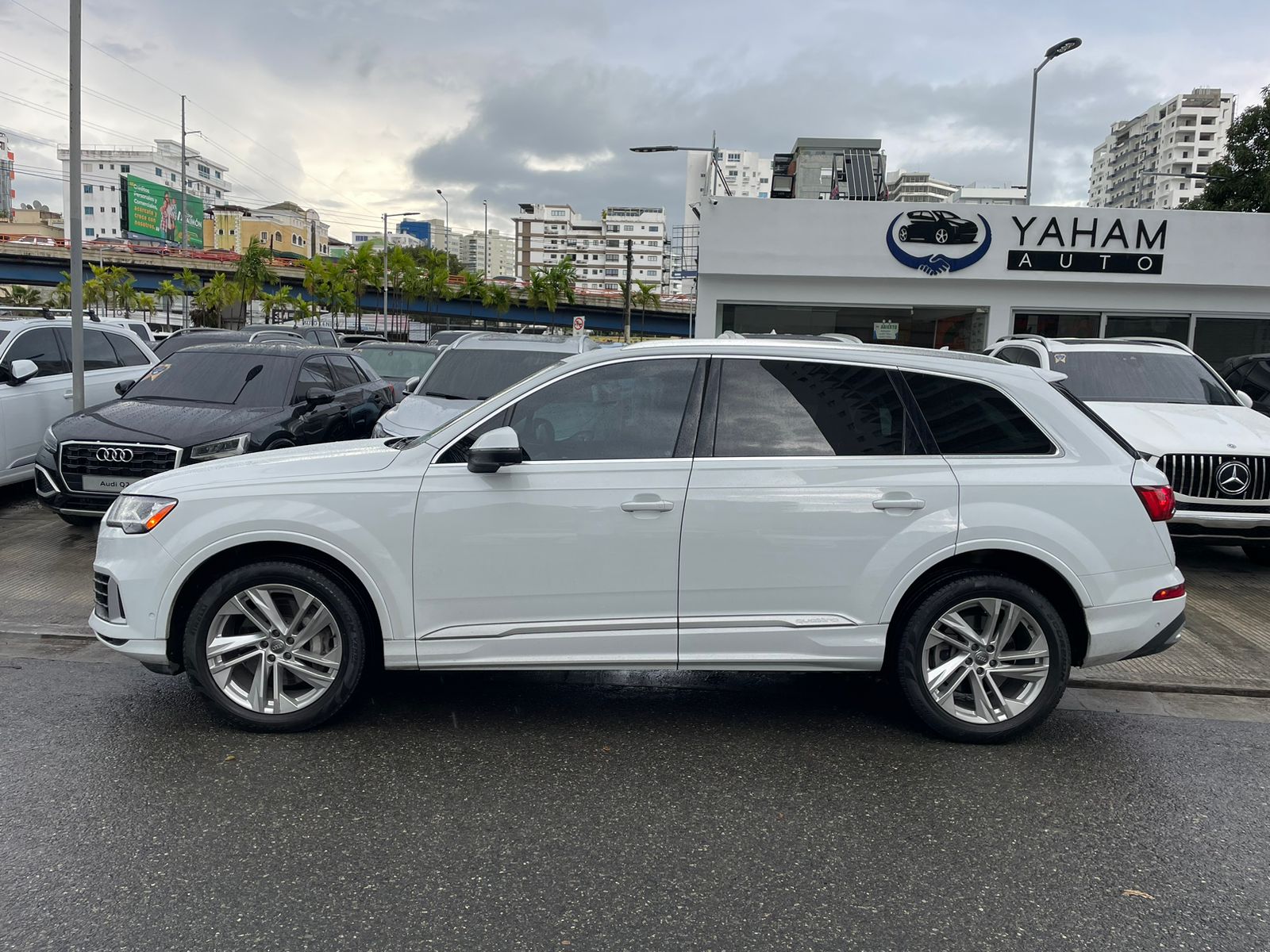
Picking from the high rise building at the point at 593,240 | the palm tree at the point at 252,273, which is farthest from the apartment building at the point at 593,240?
the palm tree at the point at 252,273

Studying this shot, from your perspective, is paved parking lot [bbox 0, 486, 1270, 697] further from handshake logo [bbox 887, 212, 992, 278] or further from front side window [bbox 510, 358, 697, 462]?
handshake logo [bbox 887, 212, 992, 278]

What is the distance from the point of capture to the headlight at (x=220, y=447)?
7648 mm

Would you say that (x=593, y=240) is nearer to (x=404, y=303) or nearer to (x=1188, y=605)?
(x=404, y=303)

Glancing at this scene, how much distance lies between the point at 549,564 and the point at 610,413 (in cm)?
72

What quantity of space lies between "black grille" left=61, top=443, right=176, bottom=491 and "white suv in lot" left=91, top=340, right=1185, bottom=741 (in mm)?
3584

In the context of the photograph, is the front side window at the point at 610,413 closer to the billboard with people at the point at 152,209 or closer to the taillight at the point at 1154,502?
the taillight at the point at 1154,502

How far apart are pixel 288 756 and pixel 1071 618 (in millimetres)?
3475

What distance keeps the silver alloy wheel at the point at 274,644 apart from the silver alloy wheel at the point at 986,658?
Result: 262cm

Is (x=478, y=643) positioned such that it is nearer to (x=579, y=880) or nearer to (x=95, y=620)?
(x=579, y=880)

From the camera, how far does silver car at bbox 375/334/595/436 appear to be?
925 cm

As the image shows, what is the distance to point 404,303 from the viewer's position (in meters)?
78.1

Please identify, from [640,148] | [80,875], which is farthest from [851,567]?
[640,148]

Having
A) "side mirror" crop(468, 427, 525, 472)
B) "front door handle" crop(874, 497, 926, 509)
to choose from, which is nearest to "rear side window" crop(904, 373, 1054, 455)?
"front door handle" crop(874, 497, 926, 509)

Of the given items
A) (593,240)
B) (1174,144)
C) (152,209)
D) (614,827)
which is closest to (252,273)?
(152,209)
